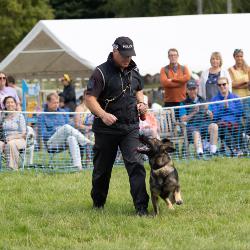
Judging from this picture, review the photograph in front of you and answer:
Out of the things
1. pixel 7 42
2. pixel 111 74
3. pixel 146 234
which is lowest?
pixel 146 234

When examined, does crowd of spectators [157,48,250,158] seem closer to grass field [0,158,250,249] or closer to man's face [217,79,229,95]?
man's face [217,79,229,95]

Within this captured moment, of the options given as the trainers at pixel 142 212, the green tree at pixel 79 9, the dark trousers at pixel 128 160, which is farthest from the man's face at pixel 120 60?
the green tree at pixel 79 9

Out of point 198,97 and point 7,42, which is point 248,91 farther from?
point 7,42

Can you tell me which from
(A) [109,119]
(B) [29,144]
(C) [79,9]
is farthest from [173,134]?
(C) [79,9]

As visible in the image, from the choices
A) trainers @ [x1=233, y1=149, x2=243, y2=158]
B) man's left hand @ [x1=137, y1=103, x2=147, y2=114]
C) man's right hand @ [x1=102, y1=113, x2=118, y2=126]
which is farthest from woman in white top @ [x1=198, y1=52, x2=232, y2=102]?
man's right hand @ [x1=102, y1=113, x2=118, y2=126]

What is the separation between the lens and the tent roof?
449 inches

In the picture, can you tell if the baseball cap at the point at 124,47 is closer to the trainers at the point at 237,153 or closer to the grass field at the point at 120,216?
the grass field at the point at 120,216

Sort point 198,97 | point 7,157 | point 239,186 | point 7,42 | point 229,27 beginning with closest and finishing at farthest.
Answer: point 239,186, point 7,157, point 198,97, point 229,27, point 7,42

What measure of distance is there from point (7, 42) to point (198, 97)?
2183cm

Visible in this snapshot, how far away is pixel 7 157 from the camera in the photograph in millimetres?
7691

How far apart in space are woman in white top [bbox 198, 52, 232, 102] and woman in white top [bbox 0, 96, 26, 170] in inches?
160

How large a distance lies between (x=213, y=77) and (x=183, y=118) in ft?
4.02

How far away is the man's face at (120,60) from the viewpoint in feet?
14.2

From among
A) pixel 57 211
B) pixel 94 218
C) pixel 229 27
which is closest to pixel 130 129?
pixel 94 218
